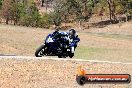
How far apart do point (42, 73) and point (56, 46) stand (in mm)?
4449

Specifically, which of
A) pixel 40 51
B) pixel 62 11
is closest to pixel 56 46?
pixel 40 51

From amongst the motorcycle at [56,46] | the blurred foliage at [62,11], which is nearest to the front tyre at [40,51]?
the motorcycle at [56,46]

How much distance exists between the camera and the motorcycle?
25.9 metres

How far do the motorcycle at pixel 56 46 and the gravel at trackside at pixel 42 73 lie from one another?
1.83m

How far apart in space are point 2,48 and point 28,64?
12.1 meters

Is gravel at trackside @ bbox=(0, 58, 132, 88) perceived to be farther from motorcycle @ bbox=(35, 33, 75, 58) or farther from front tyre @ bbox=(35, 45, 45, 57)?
front tyre @ bbox=(35, 45, 45, 57)

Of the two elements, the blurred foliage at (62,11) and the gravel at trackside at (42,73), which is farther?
the blurred foliage at (62,11)

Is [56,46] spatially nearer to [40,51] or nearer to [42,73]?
[40,51]

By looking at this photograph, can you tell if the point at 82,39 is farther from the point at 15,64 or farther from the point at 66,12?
the point at 66,12

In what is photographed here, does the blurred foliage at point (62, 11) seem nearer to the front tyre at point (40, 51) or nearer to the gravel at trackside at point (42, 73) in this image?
the front tyre at point (40, 51)

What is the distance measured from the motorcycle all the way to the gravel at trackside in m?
1.83

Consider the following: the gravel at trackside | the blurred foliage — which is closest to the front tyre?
the gravel at trackside

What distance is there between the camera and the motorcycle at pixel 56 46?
85.0 feet

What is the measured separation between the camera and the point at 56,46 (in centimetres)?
2634
